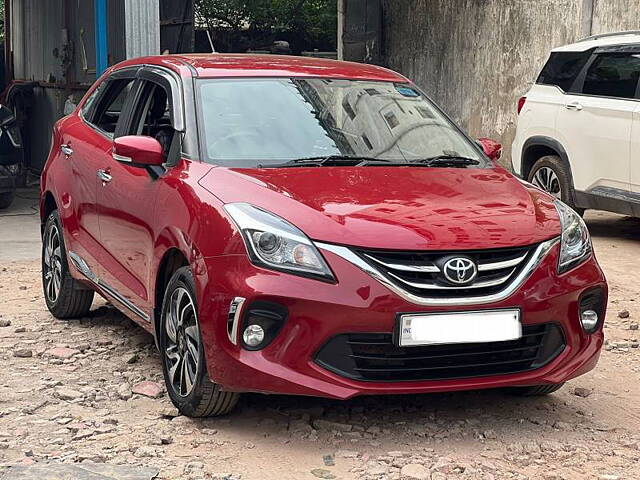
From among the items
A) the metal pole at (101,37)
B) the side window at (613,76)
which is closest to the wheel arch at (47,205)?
the side window at (613,76)

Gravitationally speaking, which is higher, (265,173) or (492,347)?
(265,173)

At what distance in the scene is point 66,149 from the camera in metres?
6.95

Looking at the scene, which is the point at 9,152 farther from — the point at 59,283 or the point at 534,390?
the point at 534,390

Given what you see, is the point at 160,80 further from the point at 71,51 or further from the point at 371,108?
the point at 71,51

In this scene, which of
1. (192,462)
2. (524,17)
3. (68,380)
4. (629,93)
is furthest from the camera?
(524,17)

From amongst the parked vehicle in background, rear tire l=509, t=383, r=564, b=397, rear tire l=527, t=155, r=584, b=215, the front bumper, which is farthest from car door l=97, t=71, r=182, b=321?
the parked vehicle in background

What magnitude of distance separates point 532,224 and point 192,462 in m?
1.69

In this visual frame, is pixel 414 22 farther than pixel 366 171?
Yes

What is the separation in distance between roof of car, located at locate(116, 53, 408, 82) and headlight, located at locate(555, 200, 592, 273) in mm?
1435

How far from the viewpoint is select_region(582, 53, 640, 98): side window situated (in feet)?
33.0

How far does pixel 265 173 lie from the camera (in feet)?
16.9

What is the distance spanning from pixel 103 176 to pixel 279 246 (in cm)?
191

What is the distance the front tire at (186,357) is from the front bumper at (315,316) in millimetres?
149

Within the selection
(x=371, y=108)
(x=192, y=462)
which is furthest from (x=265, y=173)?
(x=192, y=462)
